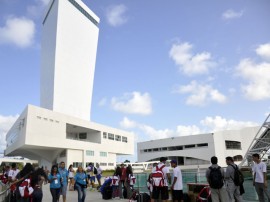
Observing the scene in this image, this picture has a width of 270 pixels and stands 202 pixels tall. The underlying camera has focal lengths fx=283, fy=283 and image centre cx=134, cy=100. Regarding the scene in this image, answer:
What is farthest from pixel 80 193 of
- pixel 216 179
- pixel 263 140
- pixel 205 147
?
pixel 205 147

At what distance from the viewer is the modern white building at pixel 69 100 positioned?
42844mm

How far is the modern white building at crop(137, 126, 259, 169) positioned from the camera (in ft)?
213

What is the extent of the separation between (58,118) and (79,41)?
32610 mm

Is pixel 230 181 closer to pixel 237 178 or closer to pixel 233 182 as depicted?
pixel 233 182

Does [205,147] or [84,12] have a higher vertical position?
[84,12]

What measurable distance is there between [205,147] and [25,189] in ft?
207

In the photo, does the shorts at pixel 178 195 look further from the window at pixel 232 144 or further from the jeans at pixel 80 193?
the window at pixel 232 144

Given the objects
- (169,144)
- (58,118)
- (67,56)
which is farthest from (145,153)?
(58,118)

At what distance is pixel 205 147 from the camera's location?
65.9 meters

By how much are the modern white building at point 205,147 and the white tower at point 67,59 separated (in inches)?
845

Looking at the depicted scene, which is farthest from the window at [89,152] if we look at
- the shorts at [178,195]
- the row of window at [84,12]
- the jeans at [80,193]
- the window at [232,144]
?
the shorts at [178,195]

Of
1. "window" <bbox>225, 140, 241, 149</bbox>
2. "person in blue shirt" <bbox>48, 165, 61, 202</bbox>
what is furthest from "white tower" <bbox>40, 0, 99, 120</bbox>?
"person in blue shirt" <bbox>48, 165, 61, 202</bbox>

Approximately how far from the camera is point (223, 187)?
709 cm

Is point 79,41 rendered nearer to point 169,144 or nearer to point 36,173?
point 169,144
